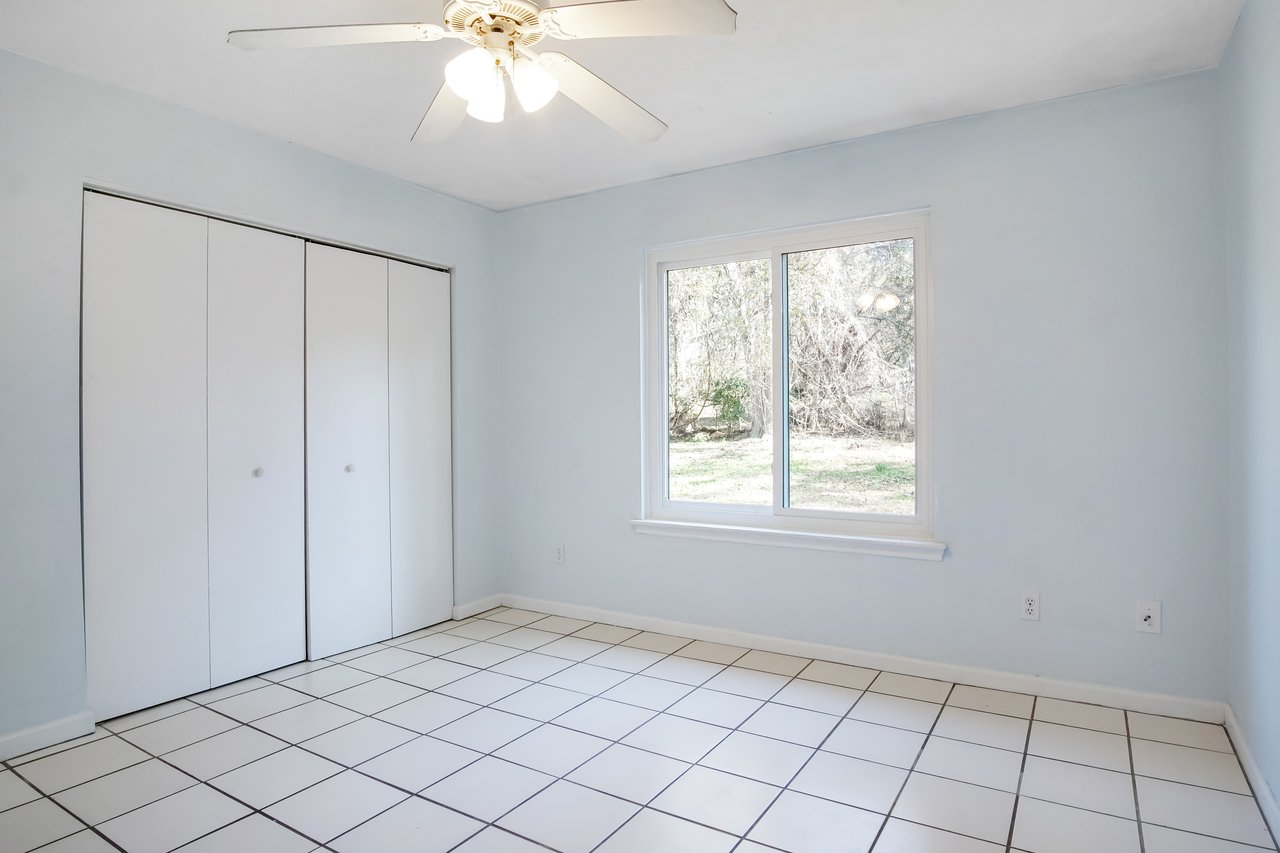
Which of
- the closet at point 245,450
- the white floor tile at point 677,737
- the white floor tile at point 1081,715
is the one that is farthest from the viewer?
the closet at point 245,450

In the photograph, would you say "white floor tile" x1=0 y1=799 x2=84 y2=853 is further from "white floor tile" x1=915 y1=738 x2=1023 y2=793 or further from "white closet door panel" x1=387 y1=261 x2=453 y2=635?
"white floor tile" x1=915 y1=738 x2=1023 y2=793

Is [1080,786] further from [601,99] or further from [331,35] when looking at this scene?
[331,35]

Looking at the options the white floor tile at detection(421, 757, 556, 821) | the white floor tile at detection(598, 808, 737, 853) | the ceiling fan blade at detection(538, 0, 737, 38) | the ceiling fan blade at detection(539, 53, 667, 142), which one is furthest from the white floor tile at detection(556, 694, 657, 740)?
the ceiling fan blade at detection(538, 0, 737, 38)

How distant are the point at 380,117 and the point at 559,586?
98.1 inches

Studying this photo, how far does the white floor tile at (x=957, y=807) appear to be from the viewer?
1.86 metres

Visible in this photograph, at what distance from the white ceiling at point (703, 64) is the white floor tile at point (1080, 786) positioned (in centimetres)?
229

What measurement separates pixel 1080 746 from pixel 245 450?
10.8 feet

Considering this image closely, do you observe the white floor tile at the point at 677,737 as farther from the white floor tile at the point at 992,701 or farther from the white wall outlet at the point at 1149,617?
the white wall outlet at the point at 1149,617

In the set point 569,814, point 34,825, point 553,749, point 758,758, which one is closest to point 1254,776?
point 758,758

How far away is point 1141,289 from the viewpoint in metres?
2.55

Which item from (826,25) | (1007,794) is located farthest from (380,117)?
(1007,794)

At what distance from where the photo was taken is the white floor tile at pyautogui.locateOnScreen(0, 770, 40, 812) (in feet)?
6.60

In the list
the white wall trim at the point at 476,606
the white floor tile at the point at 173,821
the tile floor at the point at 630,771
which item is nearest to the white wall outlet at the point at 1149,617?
the tile floor at the point at 630,771

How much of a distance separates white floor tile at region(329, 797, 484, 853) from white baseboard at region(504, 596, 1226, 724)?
1.73 meters
